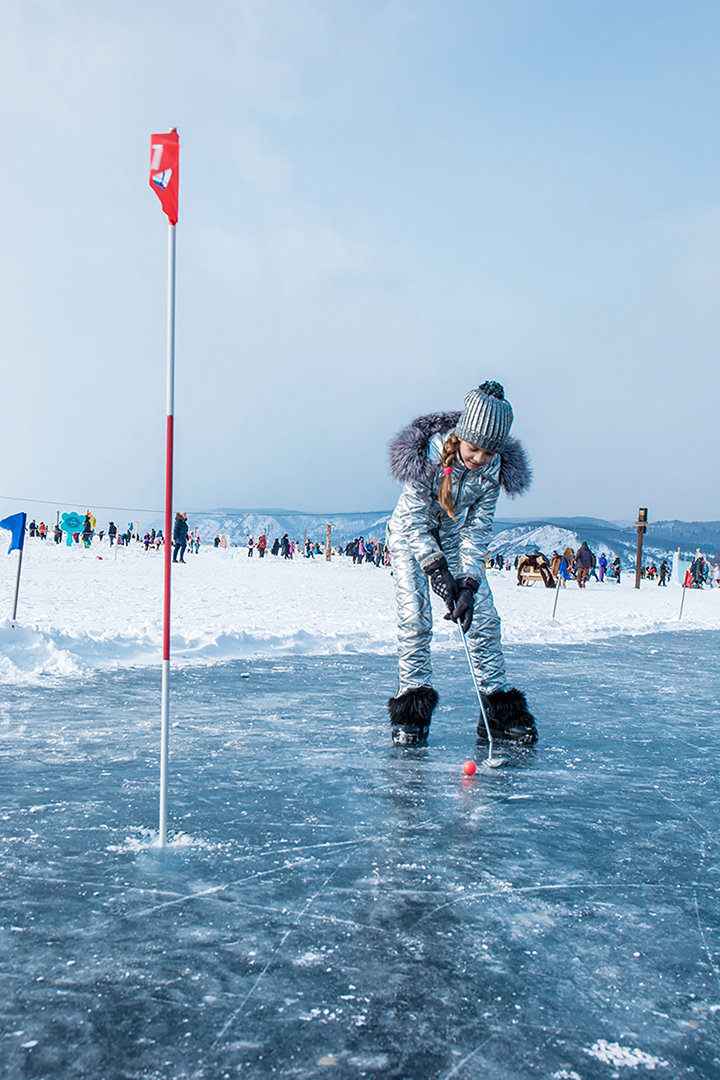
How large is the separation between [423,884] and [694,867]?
0.93 m

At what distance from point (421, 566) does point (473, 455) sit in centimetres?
68

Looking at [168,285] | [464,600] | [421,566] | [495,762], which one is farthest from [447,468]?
[168,285]

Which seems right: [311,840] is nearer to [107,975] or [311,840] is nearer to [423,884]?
[423,884]

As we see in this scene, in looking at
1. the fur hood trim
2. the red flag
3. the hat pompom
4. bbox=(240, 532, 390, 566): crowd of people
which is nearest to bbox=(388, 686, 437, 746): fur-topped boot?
the fur hood trim

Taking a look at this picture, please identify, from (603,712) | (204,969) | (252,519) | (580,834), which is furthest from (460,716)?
(252,519)

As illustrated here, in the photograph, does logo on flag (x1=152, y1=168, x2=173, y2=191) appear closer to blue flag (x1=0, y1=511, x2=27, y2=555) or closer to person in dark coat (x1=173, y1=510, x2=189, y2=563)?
blue flag (x1=0, y1=511, x2=27, y2=555)

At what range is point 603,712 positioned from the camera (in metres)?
5.13

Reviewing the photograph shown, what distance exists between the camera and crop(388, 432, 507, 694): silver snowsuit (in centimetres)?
422

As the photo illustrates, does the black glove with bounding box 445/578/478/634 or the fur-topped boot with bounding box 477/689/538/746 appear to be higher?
the black glove with bounding box 445/578/478/634

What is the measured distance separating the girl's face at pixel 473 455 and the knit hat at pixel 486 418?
0.05m

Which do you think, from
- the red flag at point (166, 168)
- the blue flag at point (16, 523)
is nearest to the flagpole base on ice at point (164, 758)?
the red flag at point (166, 168)

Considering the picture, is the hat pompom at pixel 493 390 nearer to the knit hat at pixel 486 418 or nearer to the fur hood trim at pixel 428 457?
the knit hat at pixel 486 418

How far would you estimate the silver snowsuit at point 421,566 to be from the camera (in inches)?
166

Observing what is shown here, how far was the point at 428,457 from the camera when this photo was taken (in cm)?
411
